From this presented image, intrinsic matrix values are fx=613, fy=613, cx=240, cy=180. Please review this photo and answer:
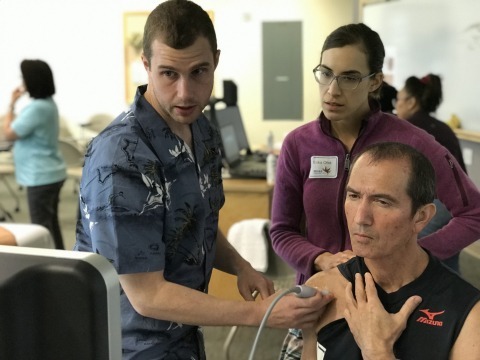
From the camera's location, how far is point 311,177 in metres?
1.70

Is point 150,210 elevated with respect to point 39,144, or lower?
elevated

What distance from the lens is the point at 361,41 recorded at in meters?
1.62

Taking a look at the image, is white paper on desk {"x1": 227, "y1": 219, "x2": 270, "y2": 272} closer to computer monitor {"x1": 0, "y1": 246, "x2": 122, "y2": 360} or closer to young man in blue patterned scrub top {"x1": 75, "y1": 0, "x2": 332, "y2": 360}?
young man in blue patterned scrub top {"x1": 75, "y1": 0, "x2": 332, "y2": 360}

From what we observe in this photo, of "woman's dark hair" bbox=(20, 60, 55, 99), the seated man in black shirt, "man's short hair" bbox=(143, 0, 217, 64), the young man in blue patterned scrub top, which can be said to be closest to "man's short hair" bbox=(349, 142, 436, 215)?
the seated man in black shirt

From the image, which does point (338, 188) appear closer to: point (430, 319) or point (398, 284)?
point (398, 284)

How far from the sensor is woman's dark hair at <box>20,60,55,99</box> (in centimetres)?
402

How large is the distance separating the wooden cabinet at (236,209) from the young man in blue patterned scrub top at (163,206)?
221 centimetres

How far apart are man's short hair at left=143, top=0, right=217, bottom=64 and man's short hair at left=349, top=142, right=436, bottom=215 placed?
0.42m

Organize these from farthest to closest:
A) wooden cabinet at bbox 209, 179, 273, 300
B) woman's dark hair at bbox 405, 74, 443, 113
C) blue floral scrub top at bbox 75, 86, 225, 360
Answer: wooden cabinet at bbox 209, 179, 273, 300 < woman's dark hair at bbox 405, 74, 443, 113 < blue floral scrub top at bbox 75, 86, 225, 360

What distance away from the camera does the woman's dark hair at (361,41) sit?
1621 mm

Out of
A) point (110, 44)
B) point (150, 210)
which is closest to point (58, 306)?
point (150, 210)

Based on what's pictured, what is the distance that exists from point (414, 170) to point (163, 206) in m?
0.52

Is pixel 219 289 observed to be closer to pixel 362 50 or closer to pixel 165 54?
pixel 362 50

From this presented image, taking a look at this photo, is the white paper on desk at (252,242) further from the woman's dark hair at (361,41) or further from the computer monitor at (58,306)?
the computer monitor at (58,306)
